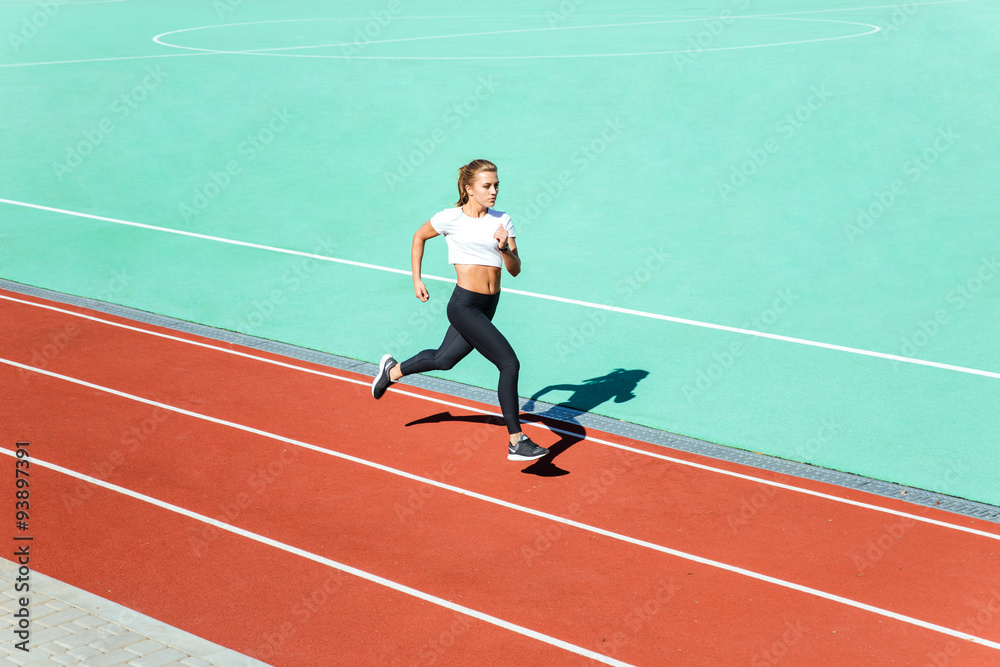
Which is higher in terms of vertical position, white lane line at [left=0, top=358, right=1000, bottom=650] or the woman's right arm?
the woman's right arm

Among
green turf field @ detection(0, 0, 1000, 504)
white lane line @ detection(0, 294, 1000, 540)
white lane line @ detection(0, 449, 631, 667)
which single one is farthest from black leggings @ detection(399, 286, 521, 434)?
green turf field @ detection(0, 0, 1000, 504)

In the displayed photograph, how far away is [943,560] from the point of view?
21.2ft

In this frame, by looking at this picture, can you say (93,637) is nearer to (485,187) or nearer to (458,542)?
(458,542)

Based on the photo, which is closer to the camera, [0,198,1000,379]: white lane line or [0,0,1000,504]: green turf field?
[0,0,1000,504]: green turf field

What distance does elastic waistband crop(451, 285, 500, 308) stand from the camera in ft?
24.5

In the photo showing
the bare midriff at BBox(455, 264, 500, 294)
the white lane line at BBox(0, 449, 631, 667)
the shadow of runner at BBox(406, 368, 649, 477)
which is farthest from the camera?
the shadow of runner at BBox(406, 368, 649, 477)

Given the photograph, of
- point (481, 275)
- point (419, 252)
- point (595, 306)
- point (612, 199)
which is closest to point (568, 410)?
A: point (481, 275)

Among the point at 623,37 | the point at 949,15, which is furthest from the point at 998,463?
the point at 949,15

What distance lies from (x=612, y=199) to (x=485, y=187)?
8.17 meters

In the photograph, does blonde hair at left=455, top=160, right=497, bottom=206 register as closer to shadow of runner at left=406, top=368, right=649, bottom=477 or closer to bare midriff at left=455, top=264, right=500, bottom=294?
bare midriff at left=455, top=264, right=500, bottom=294

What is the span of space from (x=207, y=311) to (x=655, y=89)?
10.3 m

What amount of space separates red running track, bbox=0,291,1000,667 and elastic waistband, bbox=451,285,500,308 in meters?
1.27

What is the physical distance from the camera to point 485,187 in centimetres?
713

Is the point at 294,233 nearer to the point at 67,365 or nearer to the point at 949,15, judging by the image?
the point at 67,365
